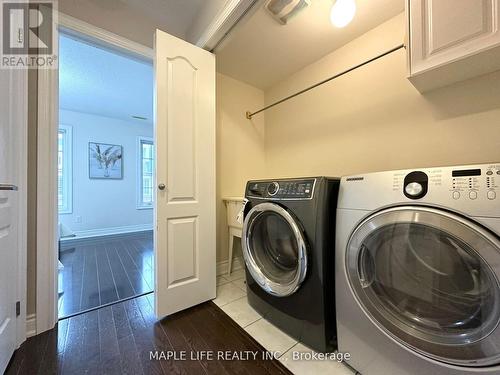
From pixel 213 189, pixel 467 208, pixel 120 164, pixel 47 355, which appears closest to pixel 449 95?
Answer: pixel 467 208

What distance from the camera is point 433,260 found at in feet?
2.44

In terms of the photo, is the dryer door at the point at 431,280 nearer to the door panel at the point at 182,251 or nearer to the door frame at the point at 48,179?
the door panel at the point at 182,251

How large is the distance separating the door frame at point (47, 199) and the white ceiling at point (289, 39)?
1.20 metres

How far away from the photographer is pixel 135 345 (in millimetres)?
1123

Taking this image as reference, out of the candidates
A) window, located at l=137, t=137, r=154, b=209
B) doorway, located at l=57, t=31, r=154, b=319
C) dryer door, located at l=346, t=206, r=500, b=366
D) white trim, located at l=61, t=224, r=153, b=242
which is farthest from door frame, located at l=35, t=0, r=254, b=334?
window, located at l=137, t=137, r=154, b=209

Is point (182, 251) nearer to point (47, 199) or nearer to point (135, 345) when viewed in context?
point (135, 345)

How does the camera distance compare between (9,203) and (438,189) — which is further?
(9,203)

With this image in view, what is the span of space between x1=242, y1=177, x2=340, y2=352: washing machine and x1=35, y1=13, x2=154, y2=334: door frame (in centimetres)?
124

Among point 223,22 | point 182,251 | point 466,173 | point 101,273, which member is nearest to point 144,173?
point 101,273

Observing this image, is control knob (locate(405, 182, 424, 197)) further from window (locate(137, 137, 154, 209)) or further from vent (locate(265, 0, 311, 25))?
window (locate(137, 137, 154, 209))

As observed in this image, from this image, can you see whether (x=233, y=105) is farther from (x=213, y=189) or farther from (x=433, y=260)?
(x=433, y=260)

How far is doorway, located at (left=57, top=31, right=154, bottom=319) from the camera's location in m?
1.88

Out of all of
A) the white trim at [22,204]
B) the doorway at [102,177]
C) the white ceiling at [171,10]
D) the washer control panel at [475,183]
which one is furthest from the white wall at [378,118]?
the white trim at [22,204]

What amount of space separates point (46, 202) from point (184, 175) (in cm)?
84
